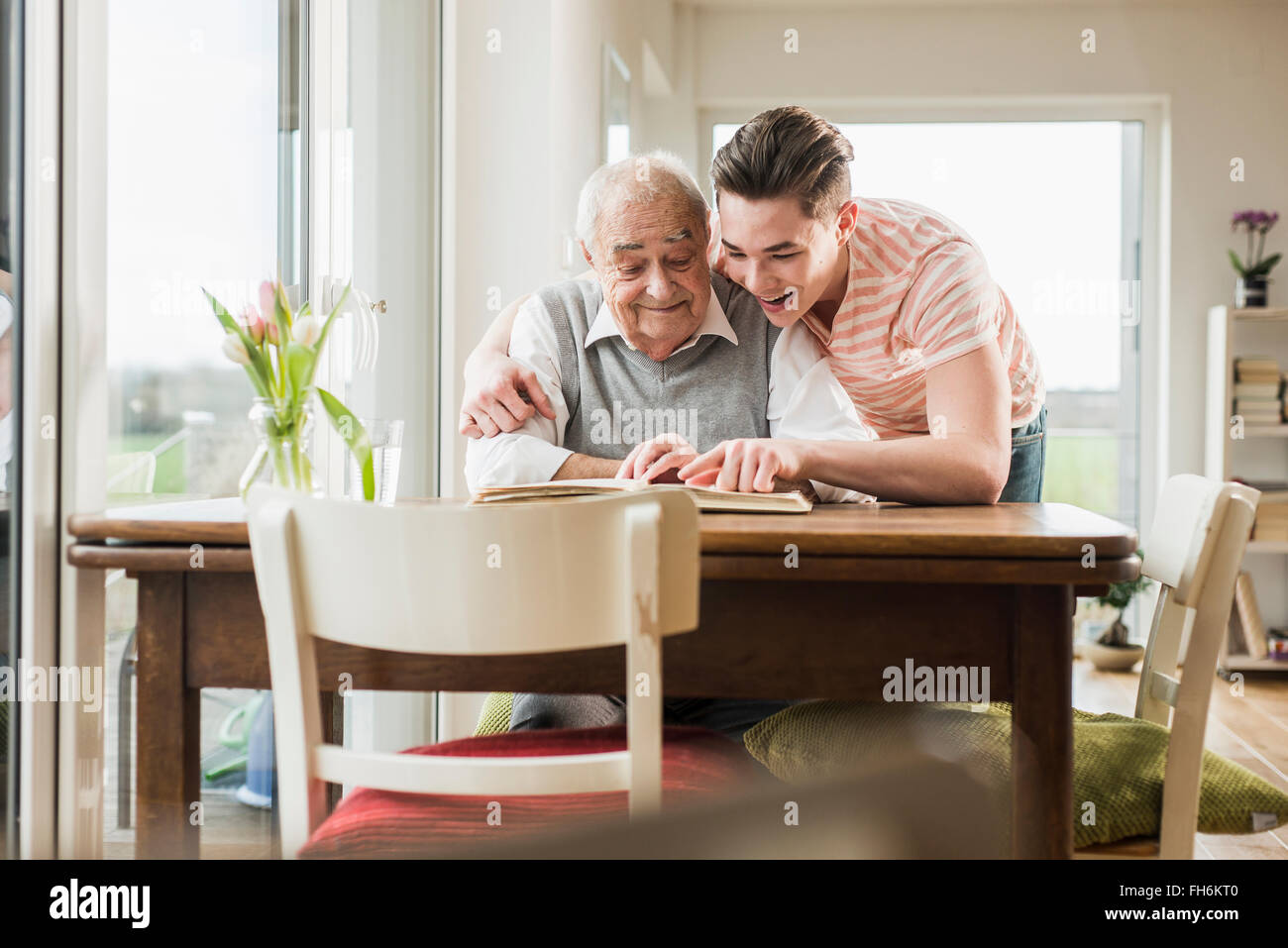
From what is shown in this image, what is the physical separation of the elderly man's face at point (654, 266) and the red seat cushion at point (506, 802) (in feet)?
2.03

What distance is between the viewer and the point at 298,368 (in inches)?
48.7

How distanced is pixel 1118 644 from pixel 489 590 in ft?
13.0

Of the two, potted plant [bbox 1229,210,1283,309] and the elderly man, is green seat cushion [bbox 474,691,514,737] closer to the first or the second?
the elderly man

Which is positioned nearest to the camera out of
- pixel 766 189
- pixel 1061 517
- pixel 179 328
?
pixel 1061 517

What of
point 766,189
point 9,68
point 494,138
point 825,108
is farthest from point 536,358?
point 825,108

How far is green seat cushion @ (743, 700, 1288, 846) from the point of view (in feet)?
3.81

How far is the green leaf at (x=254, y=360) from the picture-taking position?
123cm

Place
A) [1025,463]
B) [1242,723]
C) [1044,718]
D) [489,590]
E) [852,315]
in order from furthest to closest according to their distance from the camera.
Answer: [1242,723], [1025,463], [852,315], [1044,718], [489,590]

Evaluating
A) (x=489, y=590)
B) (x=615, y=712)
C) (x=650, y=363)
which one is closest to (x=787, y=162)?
(x=650, y=363)

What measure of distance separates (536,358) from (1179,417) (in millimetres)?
3631

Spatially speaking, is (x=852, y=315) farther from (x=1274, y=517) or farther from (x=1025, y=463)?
(x=1274, y=517)

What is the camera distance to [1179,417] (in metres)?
4.46
